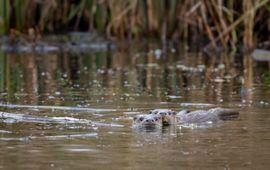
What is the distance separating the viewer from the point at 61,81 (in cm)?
1345

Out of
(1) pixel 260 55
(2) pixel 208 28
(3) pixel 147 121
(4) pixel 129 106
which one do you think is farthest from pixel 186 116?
(2) pixel 208 28

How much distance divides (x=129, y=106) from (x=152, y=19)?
31.5 ft

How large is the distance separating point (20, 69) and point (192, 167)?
28.7ft

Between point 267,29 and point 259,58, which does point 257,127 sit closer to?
point 259,58

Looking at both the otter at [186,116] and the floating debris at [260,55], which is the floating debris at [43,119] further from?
the floating debris at [260,55]

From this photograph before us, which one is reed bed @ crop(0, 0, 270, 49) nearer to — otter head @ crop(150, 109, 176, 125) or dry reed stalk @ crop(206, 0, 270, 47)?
dry reed stalk @ crop(206, 0, 270, 47)

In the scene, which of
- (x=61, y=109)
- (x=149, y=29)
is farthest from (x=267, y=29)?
(x=61, y=109)

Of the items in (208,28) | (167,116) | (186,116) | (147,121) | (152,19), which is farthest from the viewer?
(152,19)

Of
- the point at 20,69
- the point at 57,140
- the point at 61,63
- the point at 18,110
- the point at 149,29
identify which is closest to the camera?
the point at 57,140

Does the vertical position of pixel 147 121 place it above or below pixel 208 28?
below

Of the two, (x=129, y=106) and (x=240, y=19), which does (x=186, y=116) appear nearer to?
(x=129, y=106)

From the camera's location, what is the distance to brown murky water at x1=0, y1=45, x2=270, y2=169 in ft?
23.7

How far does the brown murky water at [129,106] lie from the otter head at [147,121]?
0.12m

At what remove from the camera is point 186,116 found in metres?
9.26
